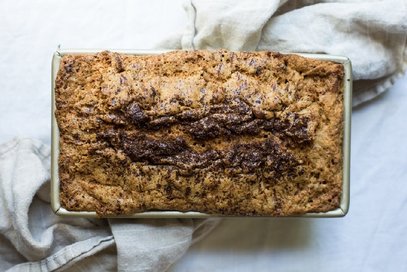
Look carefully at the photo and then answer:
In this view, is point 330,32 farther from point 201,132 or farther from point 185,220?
point 185,220

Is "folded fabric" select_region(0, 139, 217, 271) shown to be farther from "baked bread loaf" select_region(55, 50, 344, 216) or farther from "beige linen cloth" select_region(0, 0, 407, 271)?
"baked bread loaf" select_region(55, 50, 344, 216)

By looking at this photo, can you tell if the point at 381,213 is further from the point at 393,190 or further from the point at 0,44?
the point at 0,44

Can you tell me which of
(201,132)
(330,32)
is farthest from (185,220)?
(330,32)

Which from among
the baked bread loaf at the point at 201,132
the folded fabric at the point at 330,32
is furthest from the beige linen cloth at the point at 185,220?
the baked bread loaf at the point at 201,132

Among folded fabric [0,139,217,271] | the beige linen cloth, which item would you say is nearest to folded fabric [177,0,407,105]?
the beige linen cloth

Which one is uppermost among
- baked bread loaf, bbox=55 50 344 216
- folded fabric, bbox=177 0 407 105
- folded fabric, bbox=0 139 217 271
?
folded fabric, bbox=177 0 407 105
